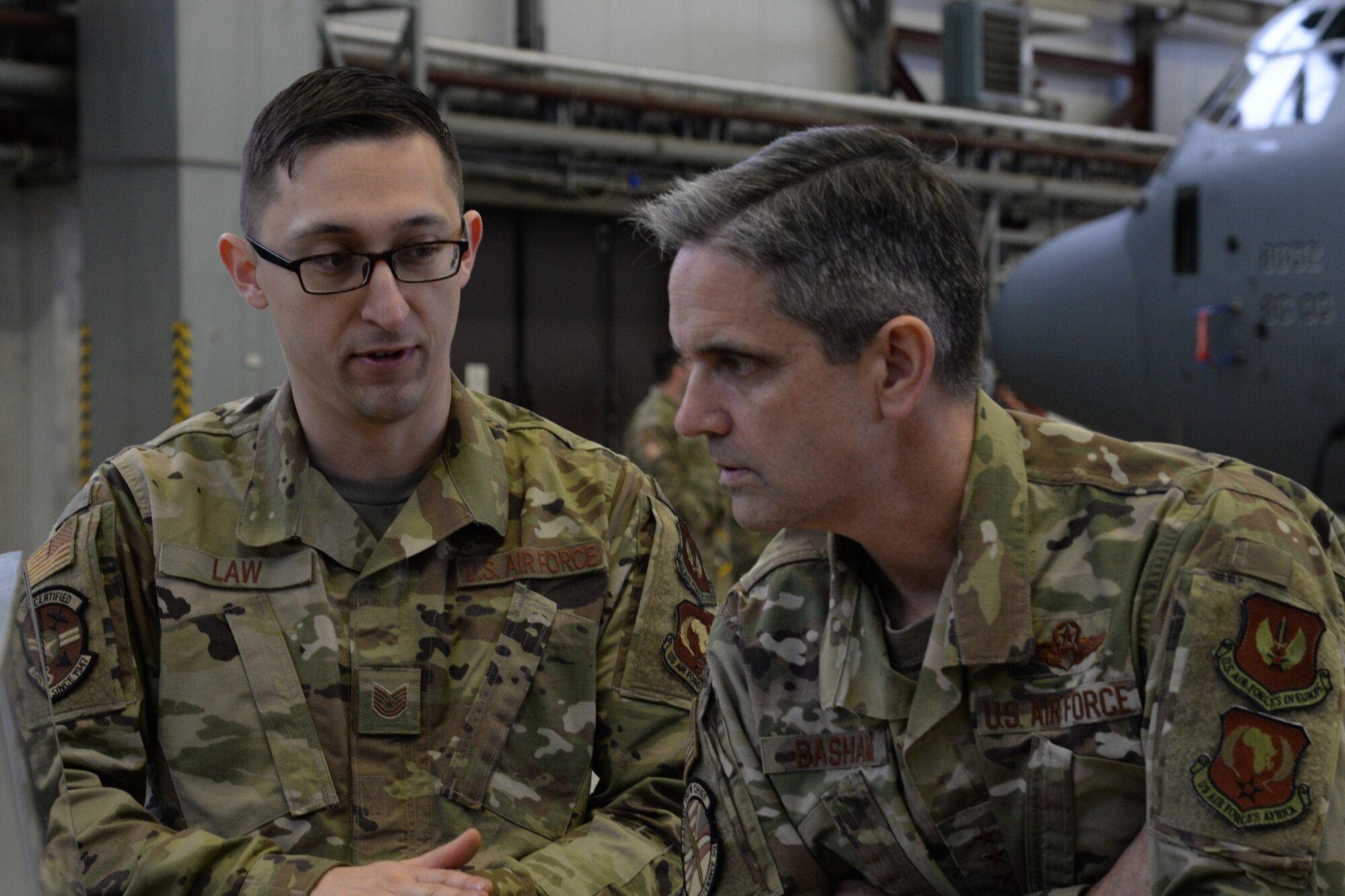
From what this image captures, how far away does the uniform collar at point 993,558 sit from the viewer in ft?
5.44

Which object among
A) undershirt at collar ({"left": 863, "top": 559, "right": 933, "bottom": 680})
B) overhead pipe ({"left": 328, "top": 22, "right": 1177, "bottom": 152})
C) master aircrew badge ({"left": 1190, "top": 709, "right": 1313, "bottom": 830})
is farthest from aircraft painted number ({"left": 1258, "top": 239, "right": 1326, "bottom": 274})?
overhead pipe ({"left": 328, "top": 22, "right": 1177, "bottom": 152})

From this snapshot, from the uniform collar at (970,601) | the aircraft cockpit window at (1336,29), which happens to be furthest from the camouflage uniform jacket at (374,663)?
the aircraft cockpit window at (1336,29)

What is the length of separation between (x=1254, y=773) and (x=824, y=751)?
21.1 inches

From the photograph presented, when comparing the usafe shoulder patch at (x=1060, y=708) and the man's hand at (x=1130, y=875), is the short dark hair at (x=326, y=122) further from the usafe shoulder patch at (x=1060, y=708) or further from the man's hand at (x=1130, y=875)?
the man's hand at (x=1130, y=875)

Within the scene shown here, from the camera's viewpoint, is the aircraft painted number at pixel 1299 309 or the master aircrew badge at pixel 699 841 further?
the aircraft painted number at pixel 1299 309

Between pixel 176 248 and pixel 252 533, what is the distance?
16.8 feet

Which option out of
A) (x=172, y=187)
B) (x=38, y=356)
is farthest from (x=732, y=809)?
(x=38, y=356)

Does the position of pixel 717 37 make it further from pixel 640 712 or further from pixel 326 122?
pixel 640 712

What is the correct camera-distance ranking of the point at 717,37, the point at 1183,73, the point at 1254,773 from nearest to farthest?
1. the point at 1254,773
2. the point at 717,37
3. the point at 1183,73

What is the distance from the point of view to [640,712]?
79.9 inches

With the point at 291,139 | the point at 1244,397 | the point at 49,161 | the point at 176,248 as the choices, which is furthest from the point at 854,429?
the point at 49,161

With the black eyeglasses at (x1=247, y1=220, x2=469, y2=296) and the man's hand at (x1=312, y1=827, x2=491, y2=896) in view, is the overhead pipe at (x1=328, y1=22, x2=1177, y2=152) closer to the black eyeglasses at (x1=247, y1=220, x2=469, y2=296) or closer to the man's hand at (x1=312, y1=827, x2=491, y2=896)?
the black eyeglasses at (x1=247, y1=220, x2=469, y2=296)

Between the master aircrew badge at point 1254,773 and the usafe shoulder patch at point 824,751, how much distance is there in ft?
1.36

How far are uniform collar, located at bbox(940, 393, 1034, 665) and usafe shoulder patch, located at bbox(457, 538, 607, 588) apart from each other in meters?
0.58
